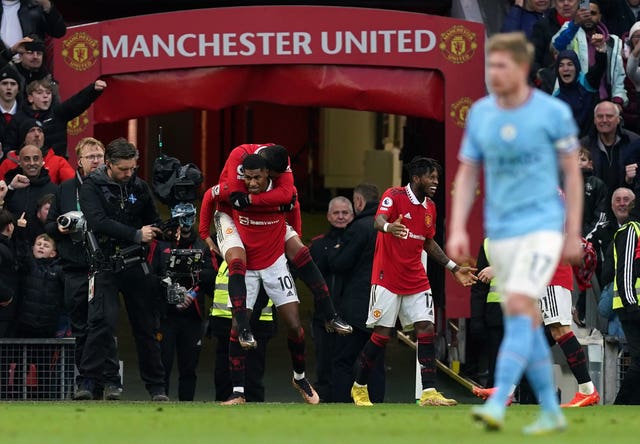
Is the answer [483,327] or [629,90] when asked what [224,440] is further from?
[629,90]

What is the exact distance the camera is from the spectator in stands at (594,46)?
661 inches

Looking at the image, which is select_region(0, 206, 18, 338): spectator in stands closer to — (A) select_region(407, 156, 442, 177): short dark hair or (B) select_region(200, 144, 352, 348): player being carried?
(B) select_region(200, 144, 352, 348): player being carried

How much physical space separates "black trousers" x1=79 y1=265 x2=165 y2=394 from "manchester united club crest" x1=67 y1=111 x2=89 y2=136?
3.98 meters

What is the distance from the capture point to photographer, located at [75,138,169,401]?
12.9m

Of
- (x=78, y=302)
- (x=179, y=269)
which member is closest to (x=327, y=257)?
(x=179, y=269)

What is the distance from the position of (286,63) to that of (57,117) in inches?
96.5

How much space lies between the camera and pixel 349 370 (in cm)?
1477

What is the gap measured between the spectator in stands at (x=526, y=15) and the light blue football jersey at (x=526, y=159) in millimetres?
9758

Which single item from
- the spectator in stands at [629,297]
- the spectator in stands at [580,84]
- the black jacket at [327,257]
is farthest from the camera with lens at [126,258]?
the spectator in stands at [580,84]

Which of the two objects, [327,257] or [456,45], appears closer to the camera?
[327,257]

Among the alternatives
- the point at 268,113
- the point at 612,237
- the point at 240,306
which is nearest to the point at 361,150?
the point at 268,113

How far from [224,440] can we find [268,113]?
22.8 meters

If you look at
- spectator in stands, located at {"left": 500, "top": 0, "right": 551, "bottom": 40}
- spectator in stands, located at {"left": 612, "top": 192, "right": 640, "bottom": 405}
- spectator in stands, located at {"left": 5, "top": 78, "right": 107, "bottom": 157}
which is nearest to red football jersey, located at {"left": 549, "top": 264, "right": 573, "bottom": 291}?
spectator in stands, located at {"left": 612, "top": 192, "right": 640, "bottom": 405}

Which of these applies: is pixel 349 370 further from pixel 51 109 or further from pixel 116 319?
pixel 51 109
